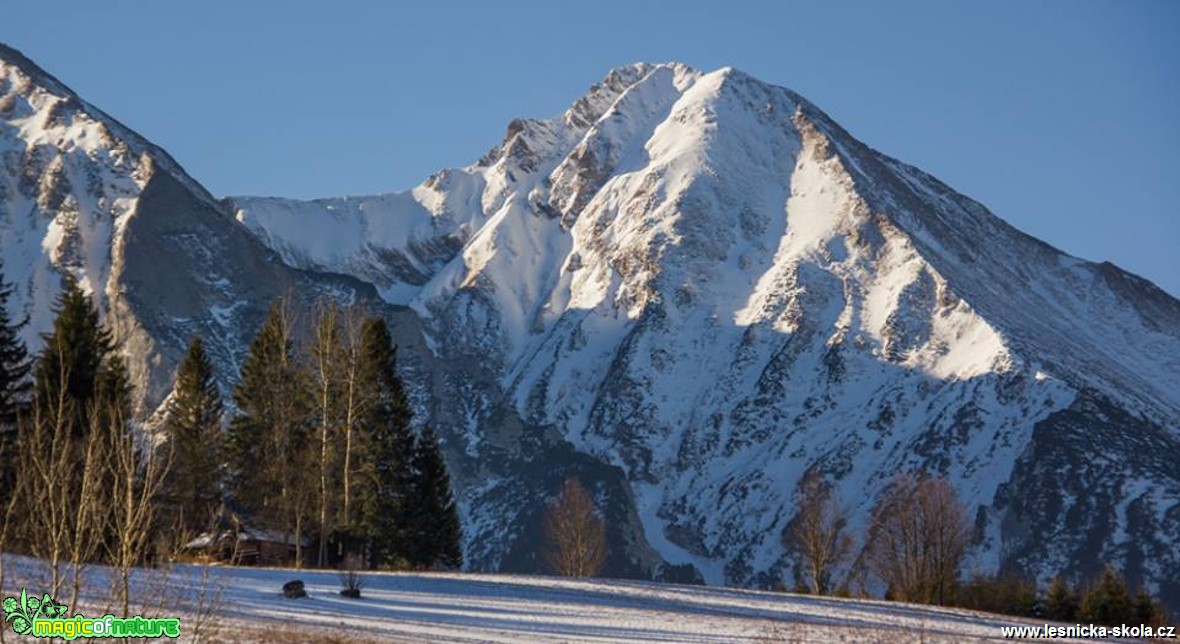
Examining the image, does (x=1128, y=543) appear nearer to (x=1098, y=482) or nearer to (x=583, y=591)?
(x=1098, y=482)

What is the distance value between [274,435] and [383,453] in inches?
181

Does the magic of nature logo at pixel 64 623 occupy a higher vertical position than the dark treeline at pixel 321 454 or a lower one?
lower

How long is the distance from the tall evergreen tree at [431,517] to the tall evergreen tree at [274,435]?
5.01 m

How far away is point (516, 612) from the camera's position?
46188 millimetres

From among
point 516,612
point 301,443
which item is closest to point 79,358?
point 301,443

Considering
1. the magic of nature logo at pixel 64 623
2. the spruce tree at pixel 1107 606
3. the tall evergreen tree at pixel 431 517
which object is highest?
the tall evergreen tree at pixel 431 517

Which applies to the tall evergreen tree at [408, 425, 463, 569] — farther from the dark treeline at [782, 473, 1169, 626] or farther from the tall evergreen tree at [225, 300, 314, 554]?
the dark treeline at [782, 473, 1169, 626]

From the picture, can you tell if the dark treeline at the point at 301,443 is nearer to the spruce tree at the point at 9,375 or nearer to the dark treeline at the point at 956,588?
the spruce tree at the point at 9,375

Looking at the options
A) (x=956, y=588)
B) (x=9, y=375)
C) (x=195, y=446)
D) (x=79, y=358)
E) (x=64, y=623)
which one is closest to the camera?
(x=64, y=623)

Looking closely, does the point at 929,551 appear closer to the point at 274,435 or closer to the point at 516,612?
the point at 274,435

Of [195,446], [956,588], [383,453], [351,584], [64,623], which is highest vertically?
[195,446]

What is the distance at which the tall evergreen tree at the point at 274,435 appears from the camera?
68688mm

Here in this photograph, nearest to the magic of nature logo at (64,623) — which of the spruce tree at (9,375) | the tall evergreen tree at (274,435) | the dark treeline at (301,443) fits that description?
the spruce tree at (9,375)

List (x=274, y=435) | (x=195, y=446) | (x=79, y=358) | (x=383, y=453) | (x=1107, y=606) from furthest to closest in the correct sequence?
1. (x=383, y=453)
2. (x=1107, y=606)
3. (x=195, y=446)
4. (x=274, y=435)
5. (x=79, y=358)
